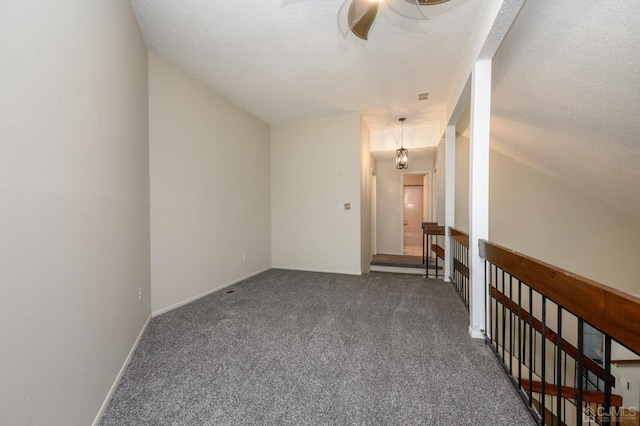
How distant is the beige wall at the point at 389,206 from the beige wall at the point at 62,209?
5617mm

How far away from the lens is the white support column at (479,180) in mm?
2068

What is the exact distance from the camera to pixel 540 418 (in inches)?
50.2

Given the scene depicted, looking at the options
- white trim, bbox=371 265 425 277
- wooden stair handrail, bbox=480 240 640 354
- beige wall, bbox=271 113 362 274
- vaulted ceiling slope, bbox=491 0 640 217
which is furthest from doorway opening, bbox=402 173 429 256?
wooden stair handrail, bbox=480 240 640 354

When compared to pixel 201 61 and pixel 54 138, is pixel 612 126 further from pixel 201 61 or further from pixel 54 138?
pixel 201 61

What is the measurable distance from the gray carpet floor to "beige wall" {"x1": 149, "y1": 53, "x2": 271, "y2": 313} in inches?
18.1

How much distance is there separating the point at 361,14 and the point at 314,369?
8.01 ft

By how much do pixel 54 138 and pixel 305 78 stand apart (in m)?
2.61

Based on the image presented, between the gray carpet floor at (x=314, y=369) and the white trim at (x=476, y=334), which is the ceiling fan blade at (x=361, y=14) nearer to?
the gray carpet floor at (x=314, y=369)

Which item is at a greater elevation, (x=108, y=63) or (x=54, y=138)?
(x=108, y=63)

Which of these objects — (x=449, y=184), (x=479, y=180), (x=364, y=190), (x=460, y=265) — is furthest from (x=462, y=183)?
(x=479, y=180)

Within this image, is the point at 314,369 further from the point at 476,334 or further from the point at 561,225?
the point at 561,225

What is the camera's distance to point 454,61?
2705 mm

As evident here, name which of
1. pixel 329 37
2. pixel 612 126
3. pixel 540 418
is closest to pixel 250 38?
pixel 329 37

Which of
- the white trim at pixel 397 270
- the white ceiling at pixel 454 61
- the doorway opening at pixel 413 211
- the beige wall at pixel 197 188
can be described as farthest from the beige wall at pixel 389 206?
the beige wall at pixel 197 188
